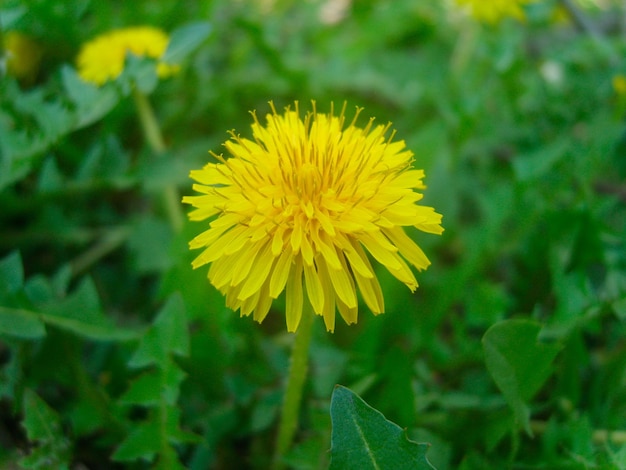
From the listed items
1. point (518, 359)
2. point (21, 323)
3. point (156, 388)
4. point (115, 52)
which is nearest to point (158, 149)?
point (115, 52)

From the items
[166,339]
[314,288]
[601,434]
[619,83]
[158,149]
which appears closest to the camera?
[314,288]

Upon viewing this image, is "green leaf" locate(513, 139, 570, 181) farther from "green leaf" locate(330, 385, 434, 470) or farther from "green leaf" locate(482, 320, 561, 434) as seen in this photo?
"green leaf" locate(330, 385, 434, 470)

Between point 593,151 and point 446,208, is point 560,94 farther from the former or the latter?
point 446,208

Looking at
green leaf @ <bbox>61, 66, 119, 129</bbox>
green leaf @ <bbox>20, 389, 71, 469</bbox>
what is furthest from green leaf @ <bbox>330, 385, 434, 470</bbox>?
green leaf @ <bbox>61, 66, 119, 129</bbox>

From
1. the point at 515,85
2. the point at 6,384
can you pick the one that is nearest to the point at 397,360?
the point at 6,384

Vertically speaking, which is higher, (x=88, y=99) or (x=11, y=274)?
(x=88, y=99)

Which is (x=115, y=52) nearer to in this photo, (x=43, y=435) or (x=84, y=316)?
(x=84, y=316)

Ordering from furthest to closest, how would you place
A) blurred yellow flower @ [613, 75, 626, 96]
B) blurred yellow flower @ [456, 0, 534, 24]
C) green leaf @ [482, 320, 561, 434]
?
blurred yellow flower @ [456, 0, 534, 24] → blurred yellow flower @ [613, 75, 626, 96] → green leaf @ [482, 320, 561, 434]
